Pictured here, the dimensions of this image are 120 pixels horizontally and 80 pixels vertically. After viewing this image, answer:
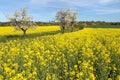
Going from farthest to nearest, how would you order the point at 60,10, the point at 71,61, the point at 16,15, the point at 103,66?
the point at 60,10
the point at 16,15
the point at 71,61
the point at 103,66

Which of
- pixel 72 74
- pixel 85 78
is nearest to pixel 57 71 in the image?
pixel 72 74

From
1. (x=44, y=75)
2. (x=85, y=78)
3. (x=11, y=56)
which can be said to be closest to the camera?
(x=85, y=78)

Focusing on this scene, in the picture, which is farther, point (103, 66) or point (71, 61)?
point (71, 61)

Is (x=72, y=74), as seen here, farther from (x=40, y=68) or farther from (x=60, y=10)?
(x=60, y=10)

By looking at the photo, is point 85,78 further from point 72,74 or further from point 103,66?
point 103,66

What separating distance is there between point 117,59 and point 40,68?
13.3 feet

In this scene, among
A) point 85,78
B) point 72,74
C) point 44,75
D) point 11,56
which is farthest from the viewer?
point 11,56

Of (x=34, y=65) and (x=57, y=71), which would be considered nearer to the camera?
(x=57, y=71)

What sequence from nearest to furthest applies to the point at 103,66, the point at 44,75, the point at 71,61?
1. the point at 44,75
2. the point at 103,66
3. the point at 71,61

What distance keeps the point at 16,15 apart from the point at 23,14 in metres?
2.07

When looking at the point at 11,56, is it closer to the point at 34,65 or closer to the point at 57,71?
the point at 34,65

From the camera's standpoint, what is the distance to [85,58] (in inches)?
598

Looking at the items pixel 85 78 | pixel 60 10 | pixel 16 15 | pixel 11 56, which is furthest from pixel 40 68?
pixel 60 10

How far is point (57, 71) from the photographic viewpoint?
12.7m
